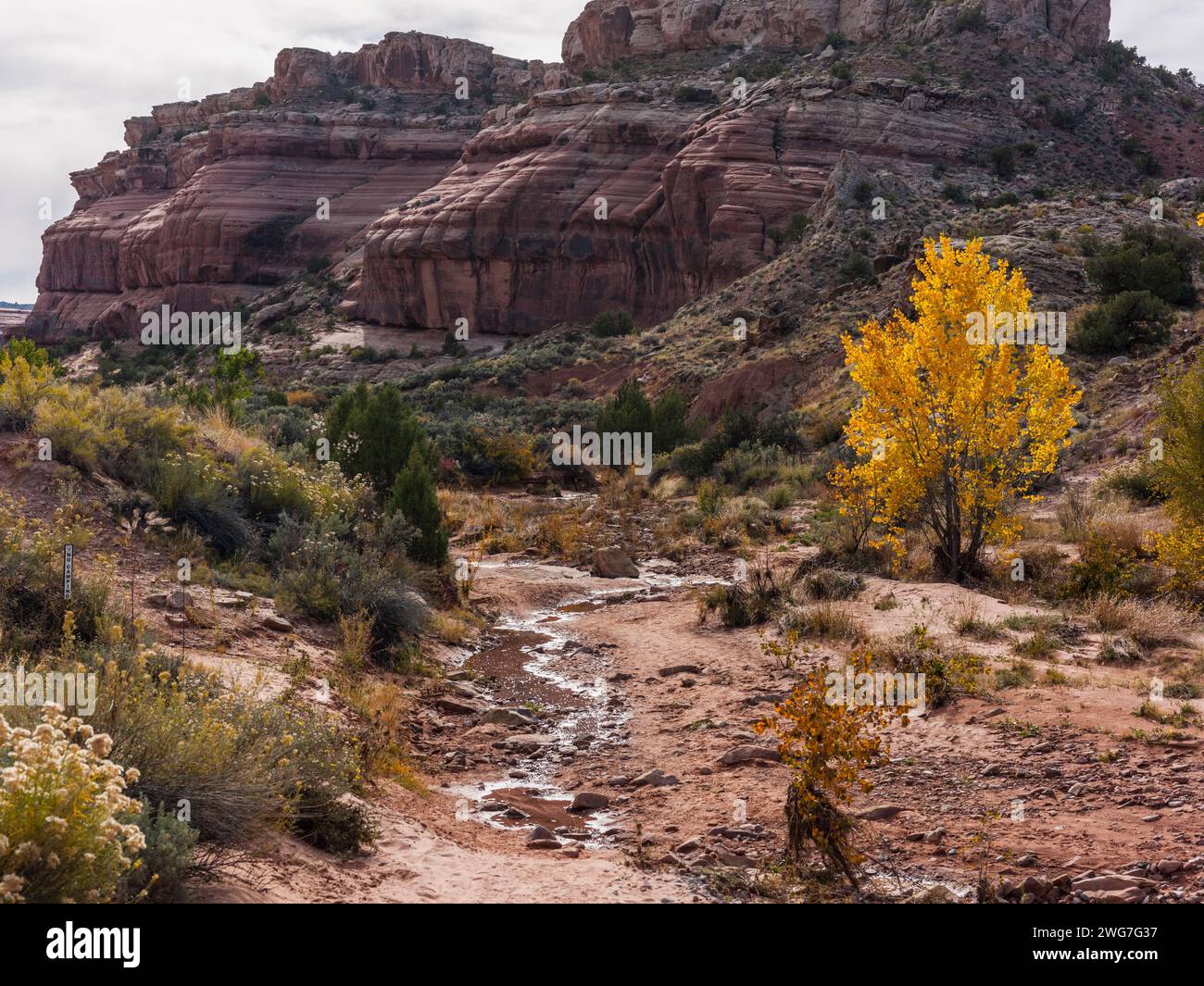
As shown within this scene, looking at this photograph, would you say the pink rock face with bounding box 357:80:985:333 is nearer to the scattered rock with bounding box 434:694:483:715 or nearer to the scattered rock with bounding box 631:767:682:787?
the scattered rock with bounding box 434:694:483:715

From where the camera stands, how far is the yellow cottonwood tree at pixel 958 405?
13.7 metres

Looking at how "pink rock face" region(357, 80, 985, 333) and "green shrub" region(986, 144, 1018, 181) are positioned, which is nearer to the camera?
"green shrub" region(986, 144, 1018, 181)

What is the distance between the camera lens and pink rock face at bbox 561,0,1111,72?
64.6 m

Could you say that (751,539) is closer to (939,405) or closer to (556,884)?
(939,405)

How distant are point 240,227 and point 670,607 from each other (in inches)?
2812

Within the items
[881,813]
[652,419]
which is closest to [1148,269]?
[652,419]

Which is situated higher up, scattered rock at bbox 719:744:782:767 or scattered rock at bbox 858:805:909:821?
scattered rock at bbox 858:805:909:821

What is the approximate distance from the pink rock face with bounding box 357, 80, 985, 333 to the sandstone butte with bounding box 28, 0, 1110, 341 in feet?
0.40
